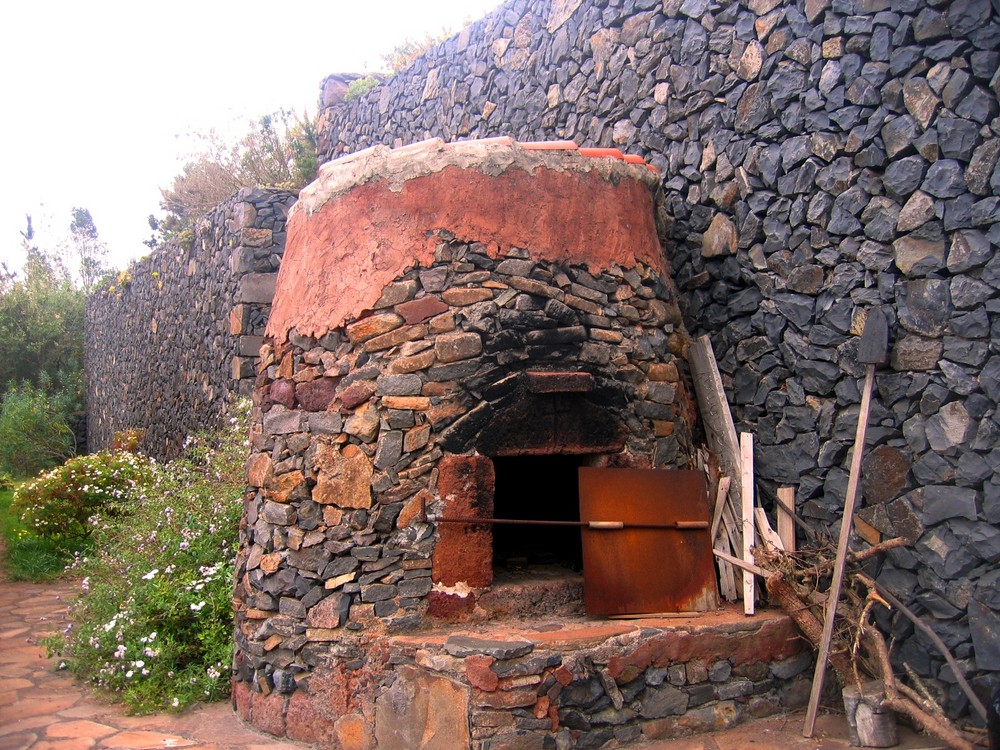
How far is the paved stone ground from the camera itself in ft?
13.6

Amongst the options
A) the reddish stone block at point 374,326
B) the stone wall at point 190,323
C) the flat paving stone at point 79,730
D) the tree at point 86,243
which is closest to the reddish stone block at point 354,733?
the flat paving stone at point 79,730

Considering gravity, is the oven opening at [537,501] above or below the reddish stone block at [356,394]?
below

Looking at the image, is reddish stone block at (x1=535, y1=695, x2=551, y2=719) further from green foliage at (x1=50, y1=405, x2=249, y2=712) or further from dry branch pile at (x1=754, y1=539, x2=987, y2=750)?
green foliage at (x1=50, y1=405, x2=249, y2=712)

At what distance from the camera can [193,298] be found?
10.1 m

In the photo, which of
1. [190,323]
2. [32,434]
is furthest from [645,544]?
[32,434]

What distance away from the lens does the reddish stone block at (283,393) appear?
479cm

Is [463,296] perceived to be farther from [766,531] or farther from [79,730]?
[79,730]

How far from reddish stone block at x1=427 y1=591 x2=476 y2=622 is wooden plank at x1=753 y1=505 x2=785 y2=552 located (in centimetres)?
182

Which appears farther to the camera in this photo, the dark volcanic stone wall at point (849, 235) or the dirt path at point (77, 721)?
the dirt path at point (77, 721)

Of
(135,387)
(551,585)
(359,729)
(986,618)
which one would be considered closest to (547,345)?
(551,585)

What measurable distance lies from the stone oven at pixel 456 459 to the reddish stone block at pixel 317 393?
13mm

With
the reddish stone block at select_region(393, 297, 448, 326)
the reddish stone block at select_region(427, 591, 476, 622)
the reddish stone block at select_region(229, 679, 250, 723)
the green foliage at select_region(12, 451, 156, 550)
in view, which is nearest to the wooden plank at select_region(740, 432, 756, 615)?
the reddish stone block at select_region(427, 591, 476, 622)

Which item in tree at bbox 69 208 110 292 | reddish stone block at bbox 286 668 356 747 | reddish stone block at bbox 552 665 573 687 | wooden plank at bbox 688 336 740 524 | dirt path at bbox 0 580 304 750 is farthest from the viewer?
tree at bbox 69 208 110 292

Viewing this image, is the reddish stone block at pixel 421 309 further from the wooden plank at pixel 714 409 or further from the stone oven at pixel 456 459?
the wooden plank at pixel 714 409
